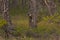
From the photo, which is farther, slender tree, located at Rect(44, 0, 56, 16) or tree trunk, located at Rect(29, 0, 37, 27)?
tree trunk, located at Rect(29, 0, 37, 27)

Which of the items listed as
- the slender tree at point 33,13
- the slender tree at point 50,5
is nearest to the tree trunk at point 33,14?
the slender tree at point 33,13

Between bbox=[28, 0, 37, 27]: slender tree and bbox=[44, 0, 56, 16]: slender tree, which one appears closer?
bbox=[44, 0, 56, 16]: slender tree

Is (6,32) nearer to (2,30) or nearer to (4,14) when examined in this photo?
(2,30)

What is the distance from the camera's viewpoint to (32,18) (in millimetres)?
12586

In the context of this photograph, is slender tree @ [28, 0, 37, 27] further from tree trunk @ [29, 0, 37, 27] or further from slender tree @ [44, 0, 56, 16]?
slender tree @ [44, 0, 56, 16]

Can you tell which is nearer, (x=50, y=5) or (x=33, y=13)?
(x=33, y=13)

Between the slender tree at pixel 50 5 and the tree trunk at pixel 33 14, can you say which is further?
the tree trunk at pixel 33 14

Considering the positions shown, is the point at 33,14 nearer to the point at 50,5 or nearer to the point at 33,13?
the point at 33,13

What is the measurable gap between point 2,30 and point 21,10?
10.3 meters

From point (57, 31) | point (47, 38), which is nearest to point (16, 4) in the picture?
point (57, 31)

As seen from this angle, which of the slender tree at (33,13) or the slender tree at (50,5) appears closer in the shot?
the slender tree at (50,5)

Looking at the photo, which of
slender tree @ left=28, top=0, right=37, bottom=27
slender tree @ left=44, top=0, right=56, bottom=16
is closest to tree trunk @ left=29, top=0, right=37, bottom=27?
slender tree @ left=28, top=0, right=37, bottom=27

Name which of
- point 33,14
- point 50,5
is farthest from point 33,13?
point 50,5

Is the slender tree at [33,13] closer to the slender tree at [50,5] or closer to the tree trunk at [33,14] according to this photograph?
the tree trunk at [33,14]
